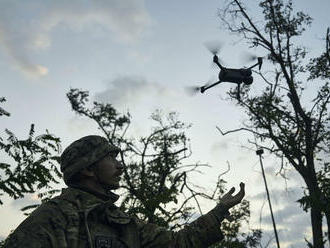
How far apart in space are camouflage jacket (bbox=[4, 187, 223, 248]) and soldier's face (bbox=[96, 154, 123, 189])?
0.13 m

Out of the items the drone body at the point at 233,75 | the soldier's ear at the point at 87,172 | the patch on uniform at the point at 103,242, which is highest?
the drone body at the point at 233,75

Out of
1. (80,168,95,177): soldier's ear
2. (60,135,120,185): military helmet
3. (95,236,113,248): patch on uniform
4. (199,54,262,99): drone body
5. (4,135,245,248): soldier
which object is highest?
(199,54,262,99): drone body

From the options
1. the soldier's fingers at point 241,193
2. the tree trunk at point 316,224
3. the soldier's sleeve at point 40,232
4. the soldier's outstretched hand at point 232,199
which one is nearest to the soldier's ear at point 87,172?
the soldier's sleeve at point 40,232

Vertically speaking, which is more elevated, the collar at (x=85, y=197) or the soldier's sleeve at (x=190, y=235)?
the collar at (x=85, y=197)

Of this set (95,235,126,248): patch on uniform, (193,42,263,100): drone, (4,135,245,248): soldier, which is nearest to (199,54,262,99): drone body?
(193,42,263,100): drone

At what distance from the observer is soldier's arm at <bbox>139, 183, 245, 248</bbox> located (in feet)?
10.7

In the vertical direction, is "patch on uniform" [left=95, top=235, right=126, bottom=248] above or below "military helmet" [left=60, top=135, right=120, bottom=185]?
below

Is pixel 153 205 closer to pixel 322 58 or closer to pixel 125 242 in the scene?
pixel 322 58

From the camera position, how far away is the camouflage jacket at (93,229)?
294 cm

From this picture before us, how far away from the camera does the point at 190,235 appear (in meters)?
3.30

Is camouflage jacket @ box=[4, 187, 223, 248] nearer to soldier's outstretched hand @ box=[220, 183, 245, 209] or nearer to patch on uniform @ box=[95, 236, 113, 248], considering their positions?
patch on uniform @ box=[95, 236, 113, 248]

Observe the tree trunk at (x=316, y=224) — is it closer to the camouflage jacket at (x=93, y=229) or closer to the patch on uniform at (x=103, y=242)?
the camouflage jacket at (x=93, y=229)

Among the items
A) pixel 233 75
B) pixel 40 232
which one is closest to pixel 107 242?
pixel 40 232

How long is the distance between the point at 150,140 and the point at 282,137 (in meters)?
7.30
